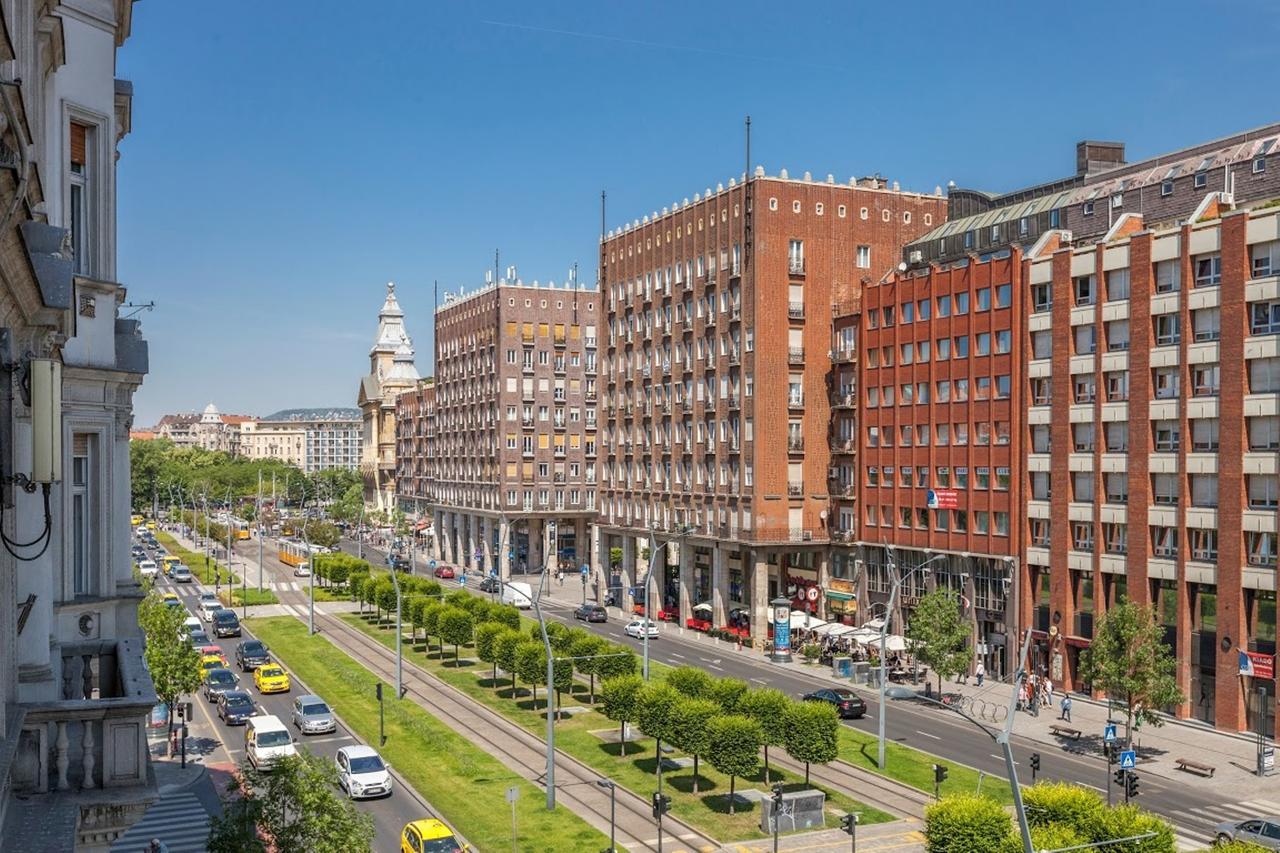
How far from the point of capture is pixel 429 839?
3675cm

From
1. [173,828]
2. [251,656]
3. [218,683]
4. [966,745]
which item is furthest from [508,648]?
[966,745]

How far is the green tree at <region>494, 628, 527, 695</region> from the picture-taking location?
207 ft

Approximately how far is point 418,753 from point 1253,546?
4026 cm

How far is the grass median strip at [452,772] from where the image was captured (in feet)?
132

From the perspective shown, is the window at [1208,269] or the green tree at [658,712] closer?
the green tree at [658,712]

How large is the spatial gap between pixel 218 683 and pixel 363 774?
2411cm

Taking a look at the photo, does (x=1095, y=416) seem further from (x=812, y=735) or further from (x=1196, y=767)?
(x=812, y=735)

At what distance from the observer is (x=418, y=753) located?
52.3m

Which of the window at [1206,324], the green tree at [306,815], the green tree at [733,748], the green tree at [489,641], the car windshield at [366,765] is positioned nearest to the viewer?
the green tree at [306,815]

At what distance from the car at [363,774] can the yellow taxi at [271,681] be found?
69.2 feet

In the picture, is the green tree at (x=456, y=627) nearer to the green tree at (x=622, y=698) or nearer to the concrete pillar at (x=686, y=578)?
the green tree at (x=622, y=698)

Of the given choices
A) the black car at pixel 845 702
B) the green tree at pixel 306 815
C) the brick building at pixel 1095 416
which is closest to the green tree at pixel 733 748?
the black car at pixel 845 702

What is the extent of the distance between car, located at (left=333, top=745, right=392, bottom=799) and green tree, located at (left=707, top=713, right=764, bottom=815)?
12642 mm

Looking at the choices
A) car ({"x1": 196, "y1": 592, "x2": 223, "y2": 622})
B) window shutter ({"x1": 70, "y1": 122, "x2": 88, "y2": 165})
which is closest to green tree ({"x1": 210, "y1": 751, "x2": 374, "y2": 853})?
window shutter ({"x1": 70, "y1": 122, "x2": 88, "y2": 165})
